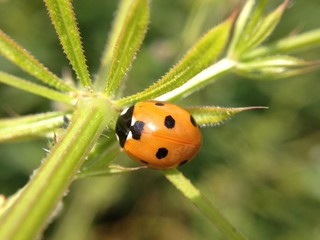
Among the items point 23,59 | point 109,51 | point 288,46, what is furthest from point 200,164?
point 23,59

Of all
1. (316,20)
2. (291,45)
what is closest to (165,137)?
(291,45)

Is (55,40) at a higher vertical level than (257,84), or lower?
higher

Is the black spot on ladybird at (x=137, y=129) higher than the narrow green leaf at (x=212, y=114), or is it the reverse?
the black spot on ladybird at (x=137, y=129)

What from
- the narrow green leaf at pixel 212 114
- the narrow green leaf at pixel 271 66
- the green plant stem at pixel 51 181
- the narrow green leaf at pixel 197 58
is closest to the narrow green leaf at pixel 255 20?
the narrow green leaf at pixel 271 66

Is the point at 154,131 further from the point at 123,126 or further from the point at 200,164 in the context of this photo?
the point at 200,164

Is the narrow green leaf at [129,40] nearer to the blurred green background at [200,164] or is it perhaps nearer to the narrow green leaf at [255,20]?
the narrow green leaf at [255,20]

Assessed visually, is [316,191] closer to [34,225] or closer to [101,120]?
[101,120]
